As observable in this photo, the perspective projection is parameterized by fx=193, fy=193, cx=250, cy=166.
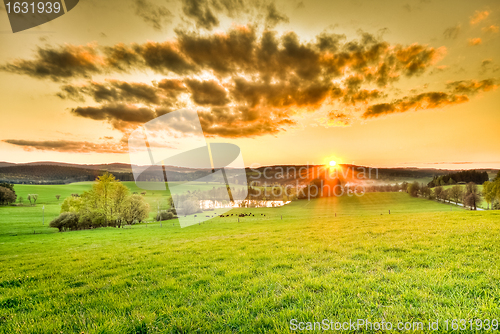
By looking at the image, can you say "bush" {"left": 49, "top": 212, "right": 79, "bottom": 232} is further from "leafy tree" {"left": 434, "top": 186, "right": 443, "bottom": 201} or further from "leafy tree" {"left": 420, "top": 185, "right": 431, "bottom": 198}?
"leafy tree" {"left": 420, "top": 185, "right": 431, "bottom": 198}

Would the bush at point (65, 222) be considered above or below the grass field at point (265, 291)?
below

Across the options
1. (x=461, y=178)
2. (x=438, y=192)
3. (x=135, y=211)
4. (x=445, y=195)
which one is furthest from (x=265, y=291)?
(x=461, y=178)

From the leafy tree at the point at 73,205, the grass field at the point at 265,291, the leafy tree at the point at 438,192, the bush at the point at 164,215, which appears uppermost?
the grass field at the point at 265,291

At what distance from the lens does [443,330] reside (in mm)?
3559

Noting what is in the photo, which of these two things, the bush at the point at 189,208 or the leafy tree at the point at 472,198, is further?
the bush at the point at 189,208

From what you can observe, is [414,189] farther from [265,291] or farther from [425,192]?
[265,291]

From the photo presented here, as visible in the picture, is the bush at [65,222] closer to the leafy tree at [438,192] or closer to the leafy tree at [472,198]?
the leafy tree at [472,198]

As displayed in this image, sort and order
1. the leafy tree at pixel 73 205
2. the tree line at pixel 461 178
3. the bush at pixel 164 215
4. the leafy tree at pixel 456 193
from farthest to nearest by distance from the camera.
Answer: the tree line at pixel 461 178, the leafy tree at pixel 456 193, the bush at pixel 164 215, the leafy tree at pixel 73 205

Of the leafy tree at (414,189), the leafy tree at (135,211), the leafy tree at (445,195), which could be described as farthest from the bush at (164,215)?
the leafy tree at (414,189)

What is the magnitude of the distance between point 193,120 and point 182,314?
15748 mm

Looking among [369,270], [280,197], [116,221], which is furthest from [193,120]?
[280,197]

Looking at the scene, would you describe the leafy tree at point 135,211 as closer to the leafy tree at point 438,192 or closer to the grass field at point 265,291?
the grass field at point 265,291

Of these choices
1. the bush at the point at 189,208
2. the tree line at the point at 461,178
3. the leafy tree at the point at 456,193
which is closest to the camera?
the bush at the point at 189,208

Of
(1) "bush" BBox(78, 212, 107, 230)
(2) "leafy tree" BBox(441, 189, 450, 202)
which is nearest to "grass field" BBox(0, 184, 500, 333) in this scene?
(1) "bush" BBox(78, 212, 107, 230)
